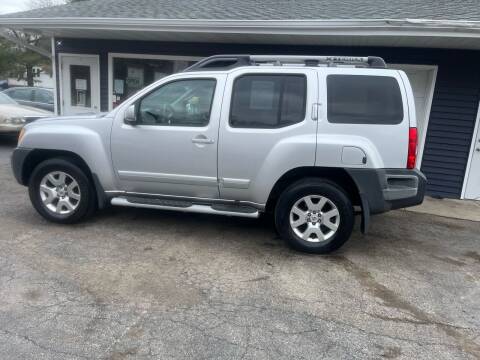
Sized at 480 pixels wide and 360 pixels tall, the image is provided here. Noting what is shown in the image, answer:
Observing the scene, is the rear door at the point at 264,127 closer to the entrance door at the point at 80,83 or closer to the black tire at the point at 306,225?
the black tire at the point at 306,225

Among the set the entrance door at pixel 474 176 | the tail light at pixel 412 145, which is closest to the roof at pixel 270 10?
the entrance door at pixel 474 176

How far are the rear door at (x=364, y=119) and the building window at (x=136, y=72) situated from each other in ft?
16.8

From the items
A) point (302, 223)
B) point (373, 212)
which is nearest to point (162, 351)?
point (302, 223)

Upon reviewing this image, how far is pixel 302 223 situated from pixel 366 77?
168 centimetres

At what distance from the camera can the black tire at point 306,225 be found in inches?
167

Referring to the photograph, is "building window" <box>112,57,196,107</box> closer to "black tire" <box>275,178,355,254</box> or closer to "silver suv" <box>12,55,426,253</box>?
"silver suv" <box>12,55,426,253</box>

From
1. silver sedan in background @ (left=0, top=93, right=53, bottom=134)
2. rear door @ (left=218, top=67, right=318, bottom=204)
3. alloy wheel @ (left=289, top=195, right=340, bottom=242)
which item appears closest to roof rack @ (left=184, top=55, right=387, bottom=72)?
rear door @ (left=218, top=67, right=318, bottom=204)

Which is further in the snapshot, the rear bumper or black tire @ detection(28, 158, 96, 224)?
black tire @ detection(28, 158, 96, 224)

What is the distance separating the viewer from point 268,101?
4.34 meters

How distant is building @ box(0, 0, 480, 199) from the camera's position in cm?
630

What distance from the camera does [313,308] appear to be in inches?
130

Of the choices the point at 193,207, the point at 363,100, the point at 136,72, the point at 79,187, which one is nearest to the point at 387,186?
the point at 363,100

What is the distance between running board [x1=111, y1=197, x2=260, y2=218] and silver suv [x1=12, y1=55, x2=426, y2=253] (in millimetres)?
16

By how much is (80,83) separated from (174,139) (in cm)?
604
